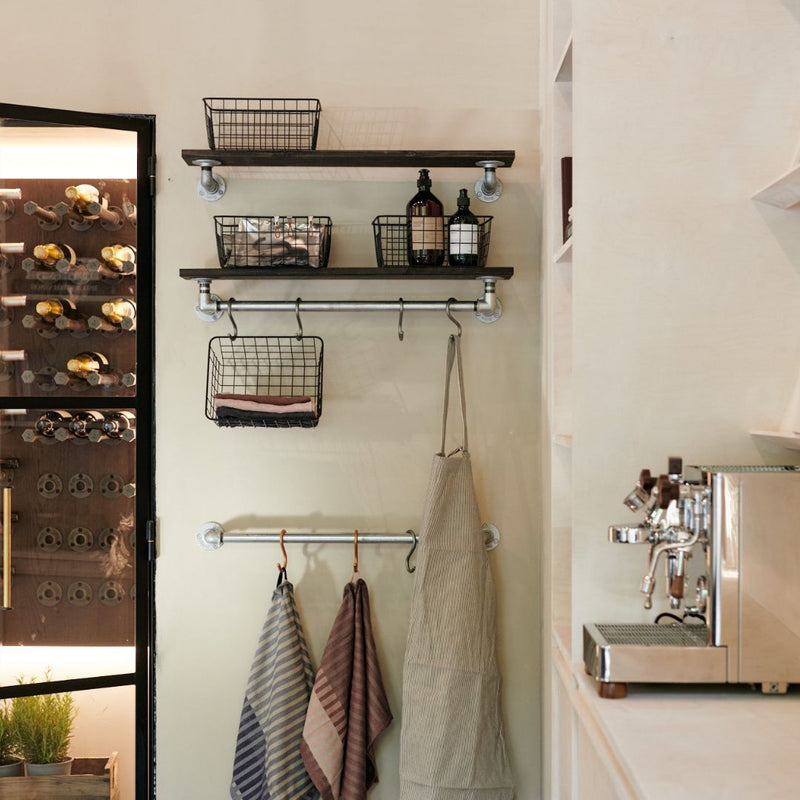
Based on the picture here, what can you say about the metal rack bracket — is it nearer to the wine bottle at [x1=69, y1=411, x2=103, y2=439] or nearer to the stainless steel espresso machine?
the wine bottle at [x1=69, y1=411, x2=103, y2=439]

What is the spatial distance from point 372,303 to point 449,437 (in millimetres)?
395

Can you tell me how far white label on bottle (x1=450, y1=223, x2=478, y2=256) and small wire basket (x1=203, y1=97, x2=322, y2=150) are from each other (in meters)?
0.46

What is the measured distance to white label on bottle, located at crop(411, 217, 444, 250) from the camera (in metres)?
2.00

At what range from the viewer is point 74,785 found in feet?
6.89

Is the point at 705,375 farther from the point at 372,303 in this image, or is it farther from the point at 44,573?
the point at 44,573

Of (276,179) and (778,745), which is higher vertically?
(276,179)

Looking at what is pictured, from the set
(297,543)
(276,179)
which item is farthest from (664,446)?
(276,179)

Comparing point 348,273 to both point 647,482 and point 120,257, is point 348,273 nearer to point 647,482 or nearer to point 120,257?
point 120,257

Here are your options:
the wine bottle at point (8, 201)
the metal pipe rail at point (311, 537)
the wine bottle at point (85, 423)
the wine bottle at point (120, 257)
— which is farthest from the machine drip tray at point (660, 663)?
the wine bottle at point (8, 201)

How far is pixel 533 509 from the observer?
2.17 m

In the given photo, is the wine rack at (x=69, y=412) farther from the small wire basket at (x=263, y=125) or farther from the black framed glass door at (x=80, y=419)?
the small wire basket at (x=263, y=125)

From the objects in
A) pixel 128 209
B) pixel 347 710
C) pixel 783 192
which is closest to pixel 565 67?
pixel 783 192

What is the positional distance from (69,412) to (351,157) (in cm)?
93

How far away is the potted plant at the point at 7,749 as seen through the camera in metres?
2.07
